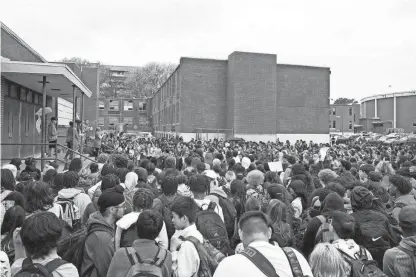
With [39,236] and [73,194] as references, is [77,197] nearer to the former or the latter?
[73,194]

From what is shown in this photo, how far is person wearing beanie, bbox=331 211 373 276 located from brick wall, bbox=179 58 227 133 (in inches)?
1661

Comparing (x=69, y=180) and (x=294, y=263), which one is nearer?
(x=294, y=263)

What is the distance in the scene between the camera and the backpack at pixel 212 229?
4500 millimetres

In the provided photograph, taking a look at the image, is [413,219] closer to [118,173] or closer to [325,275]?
[325,275]

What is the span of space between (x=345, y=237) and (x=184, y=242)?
5.61ft

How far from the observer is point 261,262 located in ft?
8.57

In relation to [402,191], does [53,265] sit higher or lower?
lower

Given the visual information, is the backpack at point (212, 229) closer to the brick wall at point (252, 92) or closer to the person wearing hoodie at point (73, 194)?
the person wearing hoodie at point (73, 194)

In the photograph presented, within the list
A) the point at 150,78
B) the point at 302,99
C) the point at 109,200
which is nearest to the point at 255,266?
the point at 109,200

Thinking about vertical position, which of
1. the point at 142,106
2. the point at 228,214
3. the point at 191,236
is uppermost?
the point at 142,106

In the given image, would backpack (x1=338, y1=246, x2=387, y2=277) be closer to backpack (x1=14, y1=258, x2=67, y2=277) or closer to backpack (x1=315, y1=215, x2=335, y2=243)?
backpack (x1=315, y1=215, x2=335, y2=243)

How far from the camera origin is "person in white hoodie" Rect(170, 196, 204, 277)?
3541 millimetres

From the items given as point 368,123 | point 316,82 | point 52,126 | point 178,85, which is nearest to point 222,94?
point 178,85

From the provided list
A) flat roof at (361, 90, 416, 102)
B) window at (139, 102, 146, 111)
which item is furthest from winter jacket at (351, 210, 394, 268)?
window at (139, 102, 146, 111)
